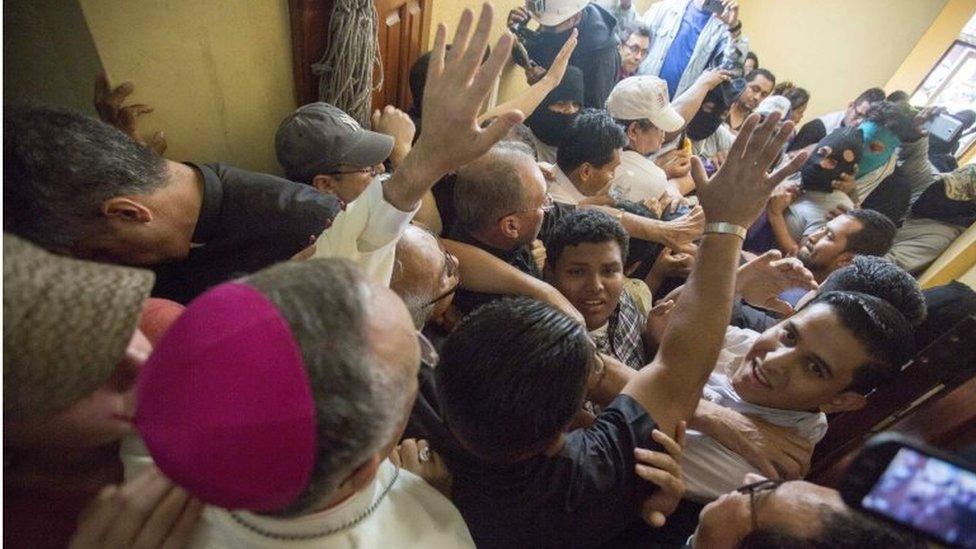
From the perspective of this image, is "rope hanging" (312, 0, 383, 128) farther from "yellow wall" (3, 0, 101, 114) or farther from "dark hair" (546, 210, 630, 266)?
"dark hair" (546, 210, 630, 266)

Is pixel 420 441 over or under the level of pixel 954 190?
under

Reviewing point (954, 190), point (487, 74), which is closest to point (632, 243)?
point (487, 74)

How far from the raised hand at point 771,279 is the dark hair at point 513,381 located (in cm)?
127

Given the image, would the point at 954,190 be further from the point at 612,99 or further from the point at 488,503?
the point at 488,503

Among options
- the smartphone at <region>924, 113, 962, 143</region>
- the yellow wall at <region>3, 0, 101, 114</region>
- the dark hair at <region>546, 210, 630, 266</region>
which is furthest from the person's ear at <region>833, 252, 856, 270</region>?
the smartphone at <region>924, 113, 962, 143</region>

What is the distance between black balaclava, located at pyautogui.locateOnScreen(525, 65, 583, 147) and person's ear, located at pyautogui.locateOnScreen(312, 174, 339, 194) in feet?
5.16

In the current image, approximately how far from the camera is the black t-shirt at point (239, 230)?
4.57 ft

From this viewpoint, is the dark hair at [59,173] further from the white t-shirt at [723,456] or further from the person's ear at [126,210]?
the white t-shirt at [723,456]

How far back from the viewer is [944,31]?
5.75 meters

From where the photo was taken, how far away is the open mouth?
1317mm

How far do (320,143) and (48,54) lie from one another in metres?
0.81

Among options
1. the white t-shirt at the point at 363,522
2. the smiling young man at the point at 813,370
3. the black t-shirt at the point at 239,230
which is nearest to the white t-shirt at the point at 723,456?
the smiling young man at the point at 813,370

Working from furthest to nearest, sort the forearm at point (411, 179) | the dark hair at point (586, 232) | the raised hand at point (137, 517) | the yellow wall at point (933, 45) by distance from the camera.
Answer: the yellow wall at point (933, 45) < the dark hair at point (586, 232) < the forearm at point (411, 179) < the raised hand at point (137, 517)

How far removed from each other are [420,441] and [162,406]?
2.11 feet
